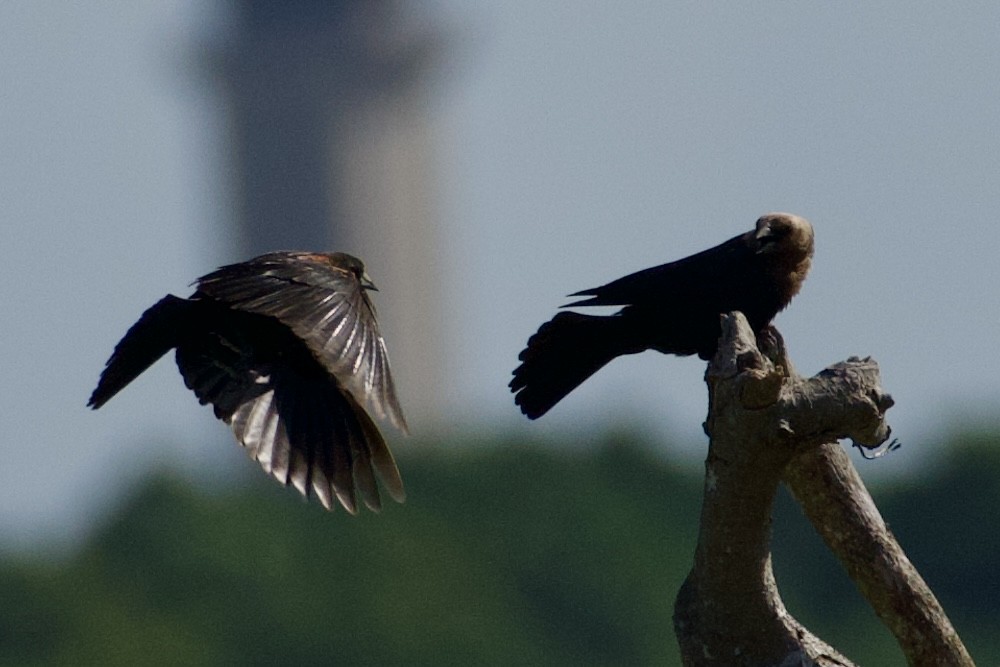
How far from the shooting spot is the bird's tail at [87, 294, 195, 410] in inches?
391

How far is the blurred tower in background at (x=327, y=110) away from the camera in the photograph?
73.5 meters

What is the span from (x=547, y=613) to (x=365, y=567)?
2.68 meters

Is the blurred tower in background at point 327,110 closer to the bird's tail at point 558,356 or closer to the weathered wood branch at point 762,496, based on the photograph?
the bird's tail at point 558,356

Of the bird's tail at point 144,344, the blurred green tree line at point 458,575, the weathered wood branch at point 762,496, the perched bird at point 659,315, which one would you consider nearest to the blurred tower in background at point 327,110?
the blurred green tree line at point 458,575

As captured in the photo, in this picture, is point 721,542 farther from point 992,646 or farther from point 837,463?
point 992,646

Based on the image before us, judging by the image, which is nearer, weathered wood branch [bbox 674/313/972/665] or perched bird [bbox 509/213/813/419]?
weathered wood branch [bbox 674/313/972/665]

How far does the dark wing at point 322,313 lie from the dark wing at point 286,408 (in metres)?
0.26

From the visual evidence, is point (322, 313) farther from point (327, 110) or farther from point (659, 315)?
point (327, 110)

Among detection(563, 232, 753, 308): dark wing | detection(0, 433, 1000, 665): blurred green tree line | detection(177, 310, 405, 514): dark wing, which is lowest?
detection(0, 433, 1000, 665): blurred green tree line

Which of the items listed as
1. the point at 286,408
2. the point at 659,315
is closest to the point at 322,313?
the point at 286,408

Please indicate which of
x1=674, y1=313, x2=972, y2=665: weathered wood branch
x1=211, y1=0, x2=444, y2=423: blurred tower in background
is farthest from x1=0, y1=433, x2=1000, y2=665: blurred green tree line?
x1=211, y1=0, x2=444, y2=423: blurred tower in background

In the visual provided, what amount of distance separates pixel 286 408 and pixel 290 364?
0.81 feet

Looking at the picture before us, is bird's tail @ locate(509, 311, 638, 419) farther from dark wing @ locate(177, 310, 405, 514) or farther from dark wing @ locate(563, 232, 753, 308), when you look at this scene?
dark wing @ locate(177, 310, 405, 514)

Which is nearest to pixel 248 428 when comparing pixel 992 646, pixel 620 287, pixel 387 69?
pixel 620 287
